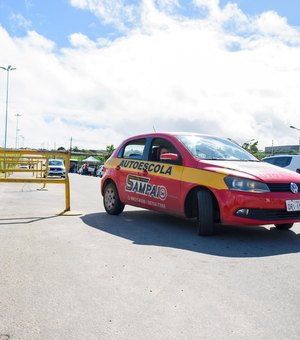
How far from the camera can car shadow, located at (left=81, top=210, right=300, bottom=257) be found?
16.7ft

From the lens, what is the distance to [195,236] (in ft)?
19.3

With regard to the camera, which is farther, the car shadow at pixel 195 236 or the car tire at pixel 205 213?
the car tire at pixel 205 213

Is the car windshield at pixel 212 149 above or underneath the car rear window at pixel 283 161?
above

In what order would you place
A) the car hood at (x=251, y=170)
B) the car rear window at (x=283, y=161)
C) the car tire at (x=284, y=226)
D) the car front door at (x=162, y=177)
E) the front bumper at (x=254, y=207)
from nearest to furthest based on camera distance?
the front bumper at (x=254, y=207) → the car hood at (x=251, y=170) → the car front door at (x=162, y=177) → the car tire at (x=284, y=226) → the car rear window at (x=283, y=161)

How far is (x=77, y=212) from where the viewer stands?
8258 millimetres

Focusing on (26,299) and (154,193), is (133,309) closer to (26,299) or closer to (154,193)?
(26,299)

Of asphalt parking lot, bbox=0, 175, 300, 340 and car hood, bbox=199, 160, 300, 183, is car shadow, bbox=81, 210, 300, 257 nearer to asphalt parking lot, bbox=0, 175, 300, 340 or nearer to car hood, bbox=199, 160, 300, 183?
asphalt parking lot, bbox=0, 175, 300, 340

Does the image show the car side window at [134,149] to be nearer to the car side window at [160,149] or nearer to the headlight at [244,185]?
the car side window at [160,149]

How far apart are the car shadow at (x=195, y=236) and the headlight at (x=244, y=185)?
722mm

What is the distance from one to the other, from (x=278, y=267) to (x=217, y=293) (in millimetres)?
1128

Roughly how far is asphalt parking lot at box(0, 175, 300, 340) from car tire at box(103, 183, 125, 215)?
5.11 feet

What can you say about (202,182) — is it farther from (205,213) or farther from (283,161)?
(283,161)

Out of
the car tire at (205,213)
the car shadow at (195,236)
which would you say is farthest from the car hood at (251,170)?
the car shadow at (195,236)

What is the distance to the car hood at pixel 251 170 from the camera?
220 inches
